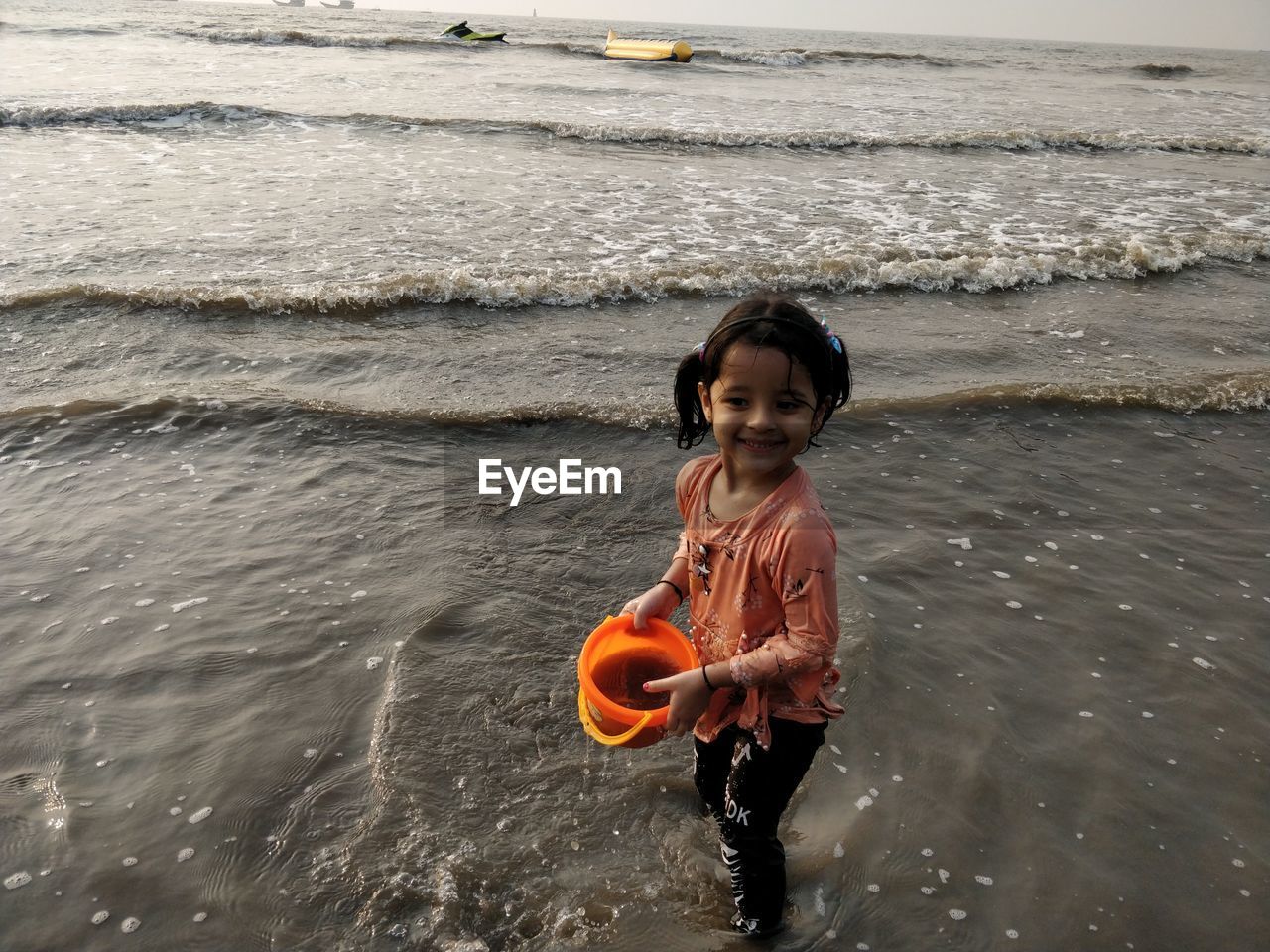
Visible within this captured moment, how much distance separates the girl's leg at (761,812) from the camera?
2.18m

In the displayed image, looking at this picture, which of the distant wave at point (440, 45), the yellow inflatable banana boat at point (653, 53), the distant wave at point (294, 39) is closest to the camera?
the distant wave at point (294, 39)

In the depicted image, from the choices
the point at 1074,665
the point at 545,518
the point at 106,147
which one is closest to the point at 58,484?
the point at 545,518

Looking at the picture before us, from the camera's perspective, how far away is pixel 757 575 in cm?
208

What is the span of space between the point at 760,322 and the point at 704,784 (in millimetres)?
1320

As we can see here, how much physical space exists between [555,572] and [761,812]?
6.59ft

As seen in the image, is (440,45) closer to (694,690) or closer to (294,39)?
(294,39)

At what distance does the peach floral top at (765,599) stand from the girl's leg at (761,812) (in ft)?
0.21

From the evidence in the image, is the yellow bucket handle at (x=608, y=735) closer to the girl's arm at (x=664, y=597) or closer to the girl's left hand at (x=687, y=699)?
the girl's left hand at (x=687, y=699)

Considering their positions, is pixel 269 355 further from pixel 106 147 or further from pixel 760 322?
pixel 106 147

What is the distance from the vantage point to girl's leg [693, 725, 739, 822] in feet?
7.67

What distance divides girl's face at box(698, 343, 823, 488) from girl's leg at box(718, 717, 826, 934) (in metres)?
0.65

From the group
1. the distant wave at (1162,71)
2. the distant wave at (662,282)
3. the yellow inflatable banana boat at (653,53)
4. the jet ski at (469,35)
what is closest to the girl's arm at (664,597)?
the distant wave at (662,282)

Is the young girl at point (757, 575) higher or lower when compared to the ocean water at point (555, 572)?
higher

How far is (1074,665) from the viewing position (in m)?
3.53
